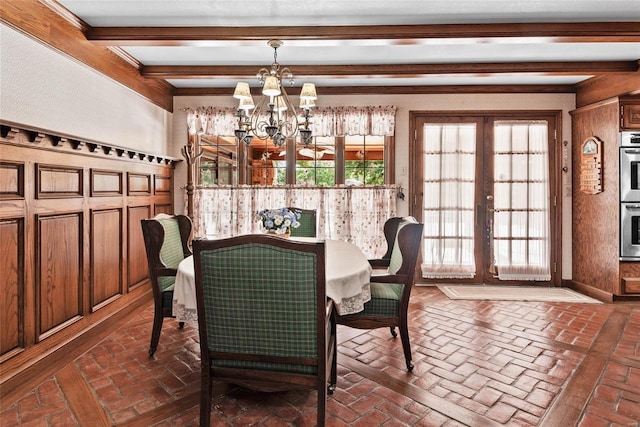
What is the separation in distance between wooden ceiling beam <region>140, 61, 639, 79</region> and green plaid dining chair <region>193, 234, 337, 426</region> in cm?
285

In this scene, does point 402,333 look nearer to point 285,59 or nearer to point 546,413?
point 546,413

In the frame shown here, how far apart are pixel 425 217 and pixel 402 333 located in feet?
8.22

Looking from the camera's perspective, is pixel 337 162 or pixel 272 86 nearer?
pixel 272 86

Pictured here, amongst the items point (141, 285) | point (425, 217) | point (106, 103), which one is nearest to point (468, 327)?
point (425, 217)

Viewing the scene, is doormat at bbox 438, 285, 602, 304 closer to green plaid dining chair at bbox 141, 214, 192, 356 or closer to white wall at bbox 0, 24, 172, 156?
green plaid dining chair at bbox 141, 214, 192, 356

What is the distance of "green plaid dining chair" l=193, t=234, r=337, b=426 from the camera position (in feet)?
4.98

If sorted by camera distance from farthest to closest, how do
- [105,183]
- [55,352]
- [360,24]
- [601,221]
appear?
1. [601,221]
2. [105,183]
3. [360,24]
4. [55,352]

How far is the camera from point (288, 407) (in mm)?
2016

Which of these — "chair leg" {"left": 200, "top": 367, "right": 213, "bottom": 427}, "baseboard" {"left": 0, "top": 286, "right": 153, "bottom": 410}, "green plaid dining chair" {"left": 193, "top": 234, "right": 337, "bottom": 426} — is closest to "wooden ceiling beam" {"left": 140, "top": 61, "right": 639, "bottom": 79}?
"baseboard" {"left": 0, "top": 286, "right": 153, "bottom": 410}

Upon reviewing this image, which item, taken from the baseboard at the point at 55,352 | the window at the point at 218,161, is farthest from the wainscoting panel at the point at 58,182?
the window at the point at 218,161

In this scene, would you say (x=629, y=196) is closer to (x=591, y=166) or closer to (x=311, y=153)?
(x=591, y=166)

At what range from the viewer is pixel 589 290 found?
4.31 metres

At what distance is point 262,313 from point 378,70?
316cm

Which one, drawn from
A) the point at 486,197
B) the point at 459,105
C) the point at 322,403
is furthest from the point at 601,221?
the point at 322,403
